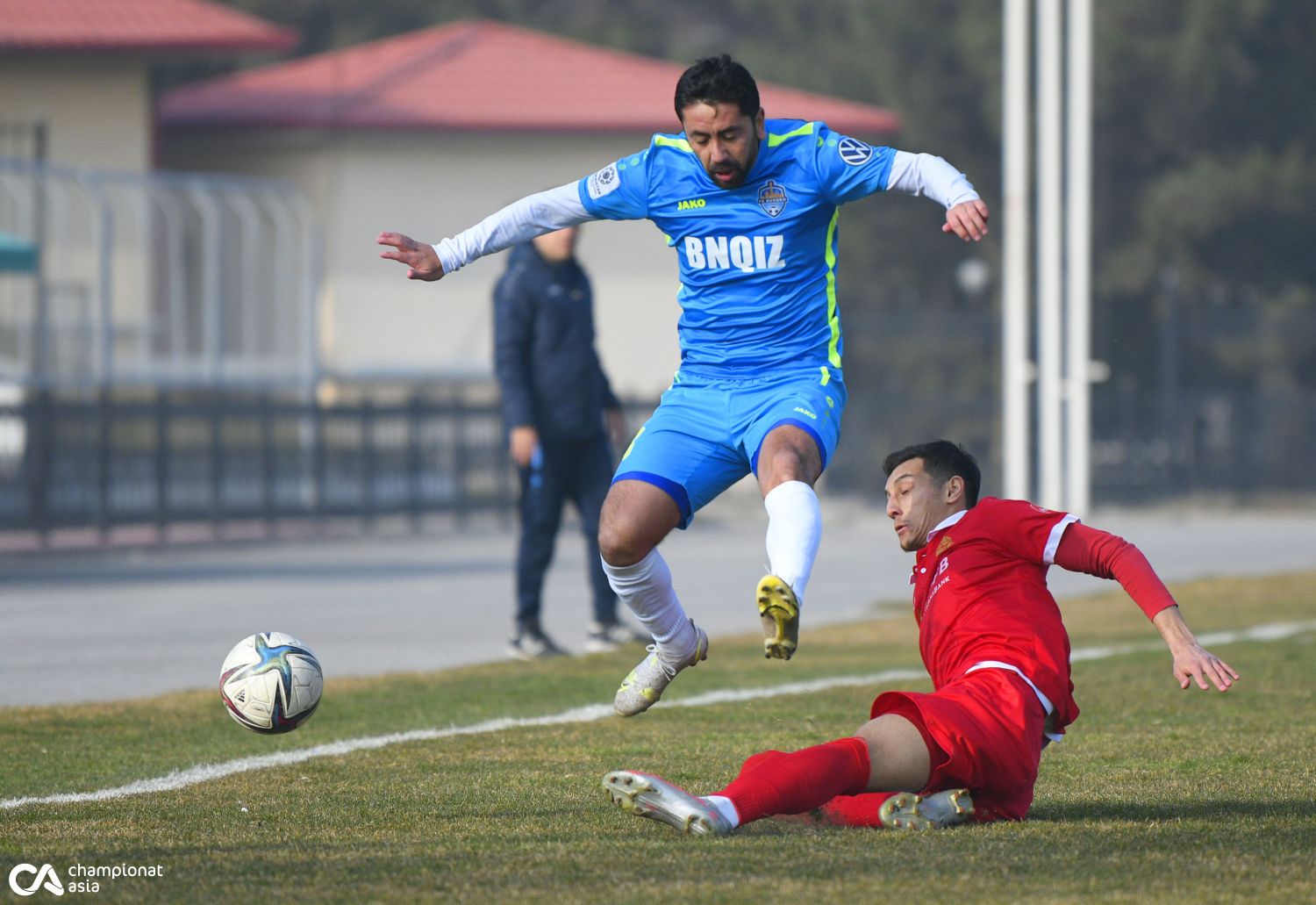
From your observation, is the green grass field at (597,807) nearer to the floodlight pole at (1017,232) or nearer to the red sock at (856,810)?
the red sock at (856,810)

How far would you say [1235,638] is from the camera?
1101 centimetres

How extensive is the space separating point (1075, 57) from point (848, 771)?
13203 mm

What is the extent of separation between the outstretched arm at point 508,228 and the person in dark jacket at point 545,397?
3.49 m

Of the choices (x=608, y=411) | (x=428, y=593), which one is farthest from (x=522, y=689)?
(x=428, y=593)

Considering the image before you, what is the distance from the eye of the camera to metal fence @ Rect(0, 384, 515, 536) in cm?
1848

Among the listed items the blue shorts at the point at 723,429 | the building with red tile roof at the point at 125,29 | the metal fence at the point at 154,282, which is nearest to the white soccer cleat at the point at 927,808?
the blue shorts at the point at 723,429

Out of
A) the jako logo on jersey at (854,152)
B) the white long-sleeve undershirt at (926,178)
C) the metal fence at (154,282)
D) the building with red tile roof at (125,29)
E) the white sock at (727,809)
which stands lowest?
the white sock at (727,809)

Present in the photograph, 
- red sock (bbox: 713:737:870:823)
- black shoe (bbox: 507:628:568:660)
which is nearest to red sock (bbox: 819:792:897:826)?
red sock (bbox: 713:737:870:823)

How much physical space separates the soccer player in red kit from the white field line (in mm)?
1913

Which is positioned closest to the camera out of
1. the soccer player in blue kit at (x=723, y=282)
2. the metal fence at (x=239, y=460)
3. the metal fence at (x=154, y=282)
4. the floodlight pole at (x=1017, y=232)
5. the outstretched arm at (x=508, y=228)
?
the soccer player in blue kit at (x=723, y=282)

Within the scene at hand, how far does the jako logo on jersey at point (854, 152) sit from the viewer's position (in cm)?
627

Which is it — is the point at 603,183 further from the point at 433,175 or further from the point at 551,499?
the point at 433,175

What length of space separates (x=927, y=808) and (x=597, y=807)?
1.03 metres

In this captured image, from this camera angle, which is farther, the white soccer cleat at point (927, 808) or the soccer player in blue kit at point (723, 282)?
the soccer player in blue kit at point (723, 282)
